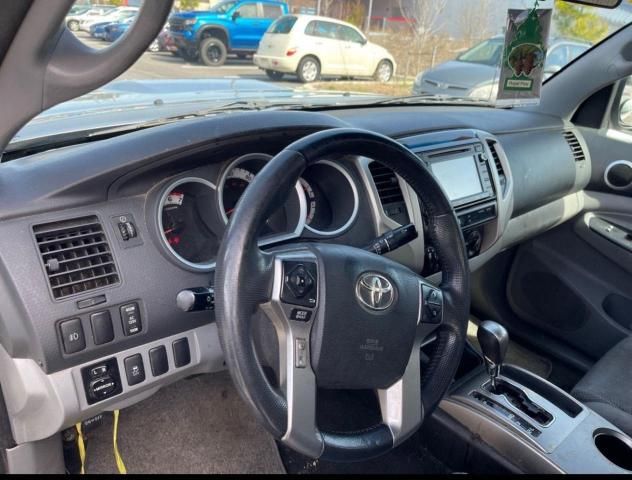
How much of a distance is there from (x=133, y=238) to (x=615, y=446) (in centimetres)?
156

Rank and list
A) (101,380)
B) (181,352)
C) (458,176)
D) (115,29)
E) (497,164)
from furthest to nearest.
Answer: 1. (497,164)
2. (458,176)
3. (181,352)
4. (101,380)
5. (115,29)

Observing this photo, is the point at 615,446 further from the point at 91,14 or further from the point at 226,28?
the point at 226,28

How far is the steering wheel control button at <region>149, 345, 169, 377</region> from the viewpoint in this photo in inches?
61.9

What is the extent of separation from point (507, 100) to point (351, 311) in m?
1.71

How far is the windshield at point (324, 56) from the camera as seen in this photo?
2.23 m

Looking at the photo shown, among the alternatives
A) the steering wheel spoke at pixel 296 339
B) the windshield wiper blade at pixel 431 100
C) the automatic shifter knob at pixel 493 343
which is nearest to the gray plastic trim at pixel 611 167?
the windshield wiper blade at pixel 431 100

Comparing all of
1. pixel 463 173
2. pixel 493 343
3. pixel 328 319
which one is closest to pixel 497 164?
pixel 463 173

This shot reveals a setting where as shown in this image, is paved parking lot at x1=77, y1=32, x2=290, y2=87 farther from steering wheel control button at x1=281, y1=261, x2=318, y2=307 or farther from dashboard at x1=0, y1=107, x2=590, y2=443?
steering wheel control button at x1=281, y1=261, x2=318, y2=307

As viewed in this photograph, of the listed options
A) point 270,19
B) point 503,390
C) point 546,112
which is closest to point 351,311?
point 503,390

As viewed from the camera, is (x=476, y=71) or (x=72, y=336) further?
(x=476, y=71)

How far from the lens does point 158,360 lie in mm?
1585

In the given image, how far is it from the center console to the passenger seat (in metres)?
0.15

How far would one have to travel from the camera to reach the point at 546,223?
10.1ft

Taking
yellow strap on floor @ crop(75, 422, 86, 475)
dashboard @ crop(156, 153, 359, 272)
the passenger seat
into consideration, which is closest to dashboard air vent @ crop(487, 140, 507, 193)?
the passenger seat
